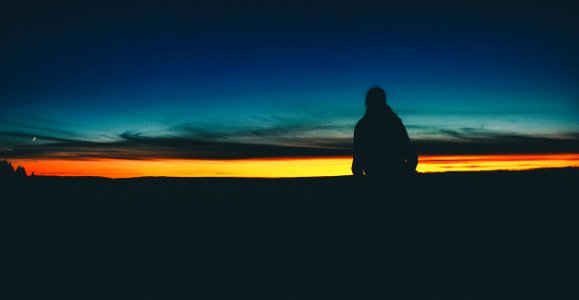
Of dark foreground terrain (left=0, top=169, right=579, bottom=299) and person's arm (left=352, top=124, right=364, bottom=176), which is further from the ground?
person's arm (left=352, top=124, right=364, bottom=176)

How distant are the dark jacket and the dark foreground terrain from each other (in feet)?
0.80

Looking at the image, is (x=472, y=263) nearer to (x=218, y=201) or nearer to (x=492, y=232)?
(x=492, y=232)

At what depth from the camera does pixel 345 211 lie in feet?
33.4

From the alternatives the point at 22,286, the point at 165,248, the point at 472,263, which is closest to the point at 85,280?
the point at 22,286

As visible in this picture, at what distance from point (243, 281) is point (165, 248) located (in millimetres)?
2319

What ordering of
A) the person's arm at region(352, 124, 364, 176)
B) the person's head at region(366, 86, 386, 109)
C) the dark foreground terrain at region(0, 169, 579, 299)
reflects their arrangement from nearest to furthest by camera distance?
the dark foreground terrain at region(0, 169, 579, 299), the person's head at region(366, 86, 386, 109), the person's arm at region(352, 124, 364, 176)

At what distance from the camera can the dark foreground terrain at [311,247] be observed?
5047 millimetres

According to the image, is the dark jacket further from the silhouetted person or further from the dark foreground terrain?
the dark foreground terrain

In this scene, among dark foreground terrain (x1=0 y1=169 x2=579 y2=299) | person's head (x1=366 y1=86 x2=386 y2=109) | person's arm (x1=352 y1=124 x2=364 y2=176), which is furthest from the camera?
person's arm (x1=352 y1=124 x2=364 y2=176)

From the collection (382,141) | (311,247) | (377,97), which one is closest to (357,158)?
(382,141)

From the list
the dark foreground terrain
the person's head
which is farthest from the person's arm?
the person's head

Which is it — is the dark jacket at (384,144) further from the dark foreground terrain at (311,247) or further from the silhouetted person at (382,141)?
the dark foreground terrain at (311,247)

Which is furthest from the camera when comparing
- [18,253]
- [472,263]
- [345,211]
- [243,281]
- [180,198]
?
[180,198]

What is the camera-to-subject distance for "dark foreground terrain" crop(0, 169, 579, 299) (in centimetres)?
505
